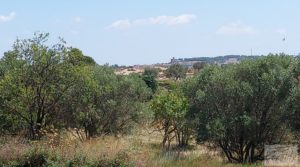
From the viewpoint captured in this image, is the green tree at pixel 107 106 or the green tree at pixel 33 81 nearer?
the green tree at pixel 33 81

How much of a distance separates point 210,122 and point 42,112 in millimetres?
6525

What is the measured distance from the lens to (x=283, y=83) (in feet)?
51.7

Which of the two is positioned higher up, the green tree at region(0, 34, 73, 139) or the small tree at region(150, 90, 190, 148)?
the green tree at region(0, 34, 73, 139)

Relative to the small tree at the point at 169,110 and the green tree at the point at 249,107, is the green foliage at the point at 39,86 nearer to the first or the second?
the green tree at the point at 249,107

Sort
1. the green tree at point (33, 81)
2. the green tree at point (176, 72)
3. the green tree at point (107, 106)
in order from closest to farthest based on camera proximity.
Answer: the green tree at point (33, 81), the green tree at point (107, 106), the green tree at point (176, 72)

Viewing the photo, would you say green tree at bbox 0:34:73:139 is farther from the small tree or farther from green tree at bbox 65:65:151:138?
the small tree

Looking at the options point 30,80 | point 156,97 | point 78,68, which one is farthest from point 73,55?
point 156,97

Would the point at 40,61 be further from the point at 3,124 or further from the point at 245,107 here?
the point at 245,107

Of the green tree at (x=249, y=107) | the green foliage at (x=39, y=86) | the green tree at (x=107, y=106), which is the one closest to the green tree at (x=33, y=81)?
the green foliage at (x=39, y=86)

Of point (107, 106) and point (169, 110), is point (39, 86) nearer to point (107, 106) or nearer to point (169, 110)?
point (107, 106)

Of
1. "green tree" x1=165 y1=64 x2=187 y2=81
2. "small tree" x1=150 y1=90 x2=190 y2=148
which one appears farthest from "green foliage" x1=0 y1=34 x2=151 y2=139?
"green tree" x1=165 y1=64 x2=187 y2=81

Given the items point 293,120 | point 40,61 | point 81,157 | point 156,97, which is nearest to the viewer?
point 81,157

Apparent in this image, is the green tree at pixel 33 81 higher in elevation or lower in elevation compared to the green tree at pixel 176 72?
higher

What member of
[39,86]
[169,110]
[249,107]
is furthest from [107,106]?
[249,107]
